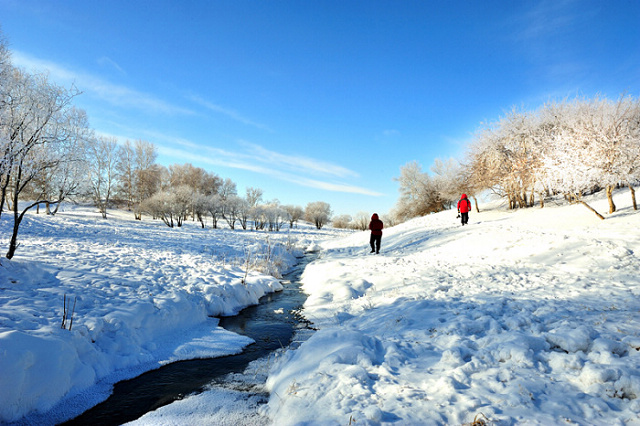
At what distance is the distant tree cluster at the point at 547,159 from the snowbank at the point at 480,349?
255 inches

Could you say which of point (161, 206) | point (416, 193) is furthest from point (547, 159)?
point (161, 206)

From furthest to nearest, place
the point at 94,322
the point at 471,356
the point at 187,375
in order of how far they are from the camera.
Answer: the point at 94,322 < the point at 187,375 < the point at 471,356

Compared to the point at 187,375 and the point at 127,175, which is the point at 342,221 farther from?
the point at 187,375

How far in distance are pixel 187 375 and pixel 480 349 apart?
4858mm

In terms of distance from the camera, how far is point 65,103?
355 inches

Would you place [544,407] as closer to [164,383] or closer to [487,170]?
[164,383]

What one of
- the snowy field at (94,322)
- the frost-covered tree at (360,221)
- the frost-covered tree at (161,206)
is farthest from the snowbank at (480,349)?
the frost-covered tree at (360,221)

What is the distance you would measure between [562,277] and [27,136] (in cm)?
1574

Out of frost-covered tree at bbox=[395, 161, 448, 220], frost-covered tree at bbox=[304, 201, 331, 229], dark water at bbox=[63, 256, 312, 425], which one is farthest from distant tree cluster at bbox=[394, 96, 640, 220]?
frost-covered tree at bbox=[304, 201, 331, 229]

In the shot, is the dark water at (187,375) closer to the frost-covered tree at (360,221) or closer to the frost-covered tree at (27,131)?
the frost-covered tree at (27,131)

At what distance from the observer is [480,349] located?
418 cm

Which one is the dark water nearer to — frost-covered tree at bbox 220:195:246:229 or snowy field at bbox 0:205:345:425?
Result: snowy field at bbox 0:205:345:425

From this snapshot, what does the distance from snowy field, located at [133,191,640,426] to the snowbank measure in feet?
0.06

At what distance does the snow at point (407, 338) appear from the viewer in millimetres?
3018
